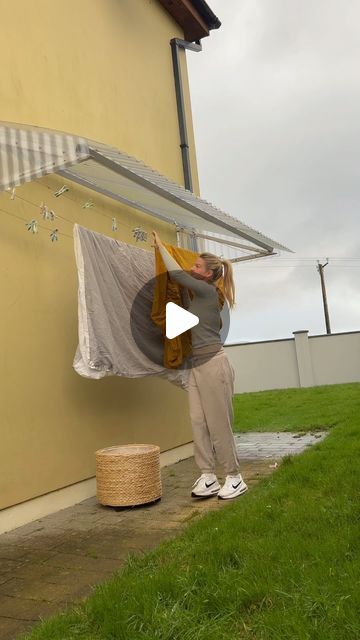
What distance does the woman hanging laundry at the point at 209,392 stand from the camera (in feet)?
14.9

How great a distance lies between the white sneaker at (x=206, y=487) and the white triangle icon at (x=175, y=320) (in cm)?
126

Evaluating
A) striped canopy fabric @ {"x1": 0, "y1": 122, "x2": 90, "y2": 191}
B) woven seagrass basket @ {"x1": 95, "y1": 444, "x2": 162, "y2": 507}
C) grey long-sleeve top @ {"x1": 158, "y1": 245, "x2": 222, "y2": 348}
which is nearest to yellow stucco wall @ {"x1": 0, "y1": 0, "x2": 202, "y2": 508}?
woven seagrass basket @ {"x1": 95, "y1": 444, "x2": 162, "y2": 507}

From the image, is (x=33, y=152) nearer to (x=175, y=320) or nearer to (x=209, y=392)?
(x=175, y=320)

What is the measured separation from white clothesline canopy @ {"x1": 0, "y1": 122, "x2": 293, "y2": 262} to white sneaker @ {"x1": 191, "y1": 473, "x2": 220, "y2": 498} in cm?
229

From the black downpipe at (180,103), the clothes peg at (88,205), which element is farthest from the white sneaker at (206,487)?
the black downpipe at (180,103)

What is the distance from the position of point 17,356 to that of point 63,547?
1.47 metres

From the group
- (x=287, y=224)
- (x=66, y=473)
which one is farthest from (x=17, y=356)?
(x=287, y=224)

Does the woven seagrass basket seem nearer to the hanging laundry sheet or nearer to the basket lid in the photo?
the basket lid

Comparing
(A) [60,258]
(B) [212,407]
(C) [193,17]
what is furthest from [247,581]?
(C) [193,17]

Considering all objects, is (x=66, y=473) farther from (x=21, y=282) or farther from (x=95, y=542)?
(x=21, y=282)

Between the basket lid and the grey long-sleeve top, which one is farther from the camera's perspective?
the basket lid

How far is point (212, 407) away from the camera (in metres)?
4.55
